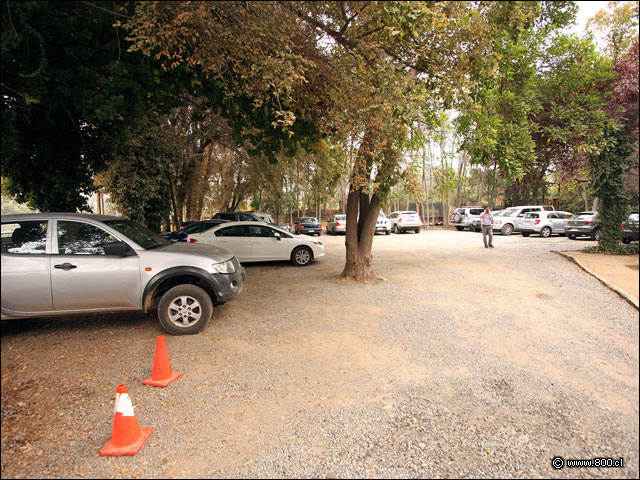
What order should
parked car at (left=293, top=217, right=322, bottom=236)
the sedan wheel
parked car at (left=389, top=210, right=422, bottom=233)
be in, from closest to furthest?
1. the sedan wheel
2. parked car at (left=293, top=217, right=322, bottom=236)
3. parked car at (left=389, top=210, right=422, bottom=233)

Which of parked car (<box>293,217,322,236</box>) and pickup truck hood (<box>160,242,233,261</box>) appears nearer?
pickup truck hood (<box>160,242,233,261</box>)

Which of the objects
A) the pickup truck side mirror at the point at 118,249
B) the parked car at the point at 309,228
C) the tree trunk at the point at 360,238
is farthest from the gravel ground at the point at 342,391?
the parked car at the point at 309,228

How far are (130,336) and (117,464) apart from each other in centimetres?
257

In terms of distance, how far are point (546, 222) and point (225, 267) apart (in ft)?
67.0

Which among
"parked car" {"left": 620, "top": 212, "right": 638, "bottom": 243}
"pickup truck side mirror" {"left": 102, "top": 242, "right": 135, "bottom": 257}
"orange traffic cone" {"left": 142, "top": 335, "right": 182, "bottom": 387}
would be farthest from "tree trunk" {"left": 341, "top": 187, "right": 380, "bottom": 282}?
"parked car" {"left": 620, "top": 212, "right": 638, "bottom": 243}

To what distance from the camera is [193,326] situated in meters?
4.75

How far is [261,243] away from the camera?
424 inches

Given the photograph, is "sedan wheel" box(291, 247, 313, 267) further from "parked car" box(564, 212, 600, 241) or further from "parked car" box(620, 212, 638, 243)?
"parked car" box(564, 212, 600, 241)

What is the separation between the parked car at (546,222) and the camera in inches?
765

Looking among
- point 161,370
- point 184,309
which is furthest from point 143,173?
point 161,370

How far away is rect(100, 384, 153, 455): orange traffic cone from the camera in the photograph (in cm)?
243

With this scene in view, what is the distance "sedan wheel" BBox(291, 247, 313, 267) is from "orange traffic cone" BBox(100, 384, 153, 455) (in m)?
8.46

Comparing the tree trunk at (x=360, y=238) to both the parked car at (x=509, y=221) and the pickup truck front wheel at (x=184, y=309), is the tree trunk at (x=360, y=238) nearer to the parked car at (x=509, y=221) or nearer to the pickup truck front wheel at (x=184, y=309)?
the pickup truck front wheel at (x=184, y=309)

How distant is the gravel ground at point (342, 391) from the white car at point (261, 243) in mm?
4793
